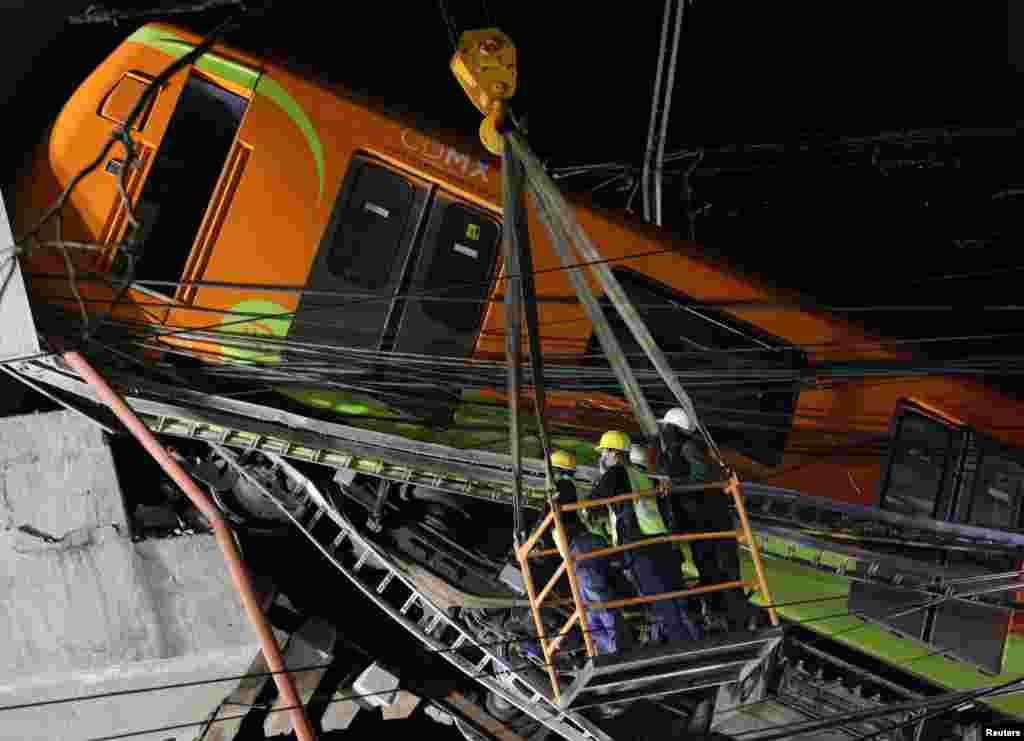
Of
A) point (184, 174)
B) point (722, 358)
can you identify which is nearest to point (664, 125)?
point (722, 358)

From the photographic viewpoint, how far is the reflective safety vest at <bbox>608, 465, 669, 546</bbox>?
820 cm

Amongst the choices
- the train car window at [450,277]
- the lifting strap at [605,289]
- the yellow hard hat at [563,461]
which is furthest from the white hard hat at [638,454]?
the lifting strap at [605,289]

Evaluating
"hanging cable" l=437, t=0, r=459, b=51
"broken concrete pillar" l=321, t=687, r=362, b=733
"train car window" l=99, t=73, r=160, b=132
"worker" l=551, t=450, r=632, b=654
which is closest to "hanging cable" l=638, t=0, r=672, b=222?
"hanging cable" l=437, t=0, r=459, b=51

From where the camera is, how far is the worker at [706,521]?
802 centimetres

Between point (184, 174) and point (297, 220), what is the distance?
0.93 metres

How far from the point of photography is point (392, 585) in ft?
33.3

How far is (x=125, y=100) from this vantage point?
8828mm

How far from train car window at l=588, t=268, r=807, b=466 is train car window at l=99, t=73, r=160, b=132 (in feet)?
12.3

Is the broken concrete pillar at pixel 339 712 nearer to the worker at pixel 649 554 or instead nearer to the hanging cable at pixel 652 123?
the worker at pixel 649 554

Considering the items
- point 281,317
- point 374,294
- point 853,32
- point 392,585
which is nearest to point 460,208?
point 374,294

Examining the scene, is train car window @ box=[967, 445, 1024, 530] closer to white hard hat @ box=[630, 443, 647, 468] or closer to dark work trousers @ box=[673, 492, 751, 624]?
white hard hat @ box=[630, 443, 647, 468]

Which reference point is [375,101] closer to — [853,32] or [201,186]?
[201,186]

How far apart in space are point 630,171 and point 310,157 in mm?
3424

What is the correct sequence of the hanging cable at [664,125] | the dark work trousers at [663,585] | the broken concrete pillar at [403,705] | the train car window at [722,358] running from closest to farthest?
the dark work trousers at [663,585]
the train car window at [722,358]
the hanging cable at [664,125]
the broken concrete pillar at [403,705]
